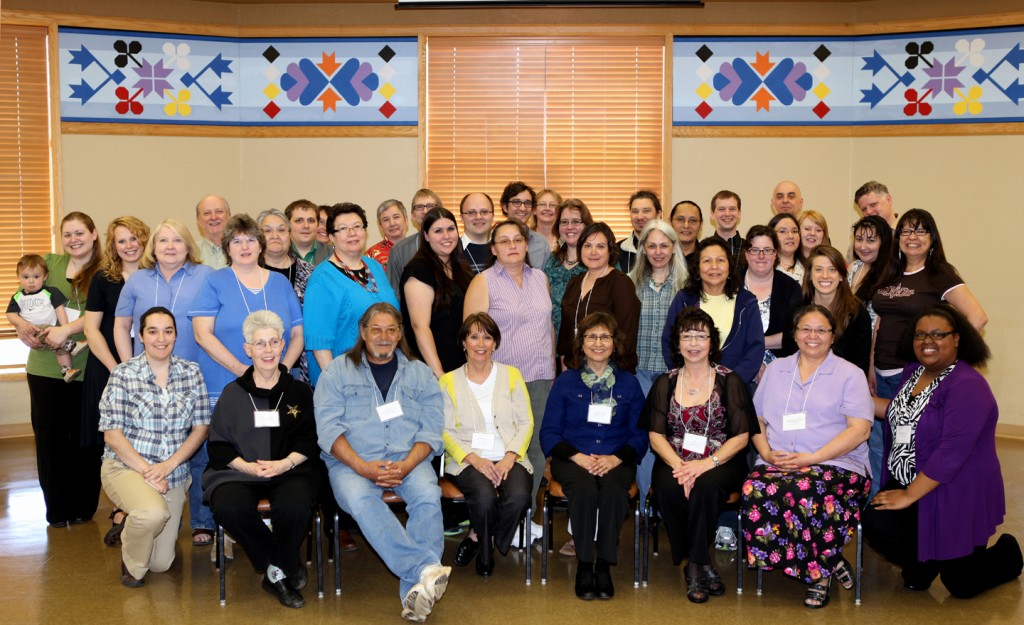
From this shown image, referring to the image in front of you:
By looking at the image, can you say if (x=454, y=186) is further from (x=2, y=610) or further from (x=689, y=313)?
(x=2, y=610)

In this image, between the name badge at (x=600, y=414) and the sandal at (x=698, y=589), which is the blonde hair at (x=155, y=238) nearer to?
the name badge at (x=600, y=414)

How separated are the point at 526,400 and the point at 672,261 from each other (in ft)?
3.33

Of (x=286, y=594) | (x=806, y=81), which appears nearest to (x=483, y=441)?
(x=286, y=594)

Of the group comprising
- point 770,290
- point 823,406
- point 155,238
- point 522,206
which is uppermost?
point 522,206

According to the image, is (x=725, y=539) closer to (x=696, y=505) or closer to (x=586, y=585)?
(x=696, y=505)

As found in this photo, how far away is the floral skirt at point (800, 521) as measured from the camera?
3.68 m

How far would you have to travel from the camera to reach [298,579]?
3805mm

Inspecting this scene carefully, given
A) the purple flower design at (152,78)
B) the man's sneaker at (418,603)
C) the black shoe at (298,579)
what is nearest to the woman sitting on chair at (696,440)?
the man's sneaker at (418,603)

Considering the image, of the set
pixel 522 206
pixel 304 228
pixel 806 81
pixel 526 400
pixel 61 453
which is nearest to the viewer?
pixel 526 400

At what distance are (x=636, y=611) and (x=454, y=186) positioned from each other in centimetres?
423

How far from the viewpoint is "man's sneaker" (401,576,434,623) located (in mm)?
3484

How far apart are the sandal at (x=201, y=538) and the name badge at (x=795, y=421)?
2.71 m

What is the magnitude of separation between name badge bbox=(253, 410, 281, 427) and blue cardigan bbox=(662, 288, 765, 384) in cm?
174

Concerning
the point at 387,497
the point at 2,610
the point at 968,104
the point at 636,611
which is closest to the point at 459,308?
the point at 387,497
